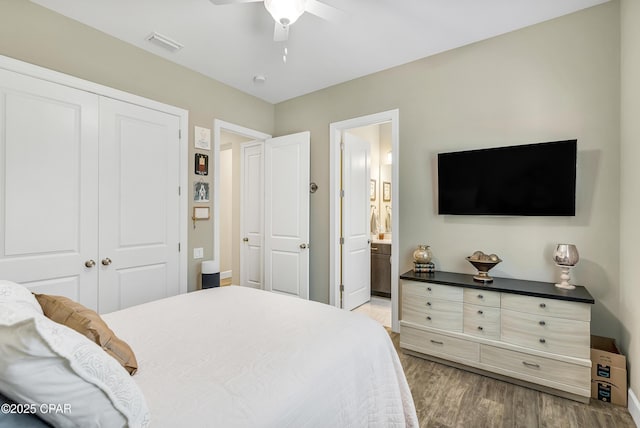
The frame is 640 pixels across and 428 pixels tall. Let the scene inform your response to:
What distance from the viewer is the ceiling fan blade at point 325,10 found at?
74.4 inches

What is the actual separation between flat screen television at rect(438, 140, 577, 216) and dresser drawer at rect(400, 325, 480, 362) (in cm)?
112

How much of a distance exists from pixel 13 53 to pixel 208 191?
1.77 m

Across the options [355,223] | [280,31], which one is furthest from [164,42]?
[355,223]

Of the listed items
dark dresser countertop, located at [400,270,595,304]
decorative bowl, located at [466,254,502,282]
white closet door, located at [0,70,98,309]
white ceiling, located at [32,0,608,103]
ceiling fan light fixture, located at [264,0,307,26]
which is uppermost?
white ceiling, located at [32,0,608,103]

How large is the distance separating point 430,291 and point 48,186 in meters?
3.12

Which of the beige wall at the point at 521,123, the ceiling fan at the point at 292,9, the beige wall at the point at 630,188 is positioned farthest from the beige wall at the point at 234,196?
the beige wall at the point at 630,188

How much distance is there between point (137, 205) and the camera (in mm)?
2746

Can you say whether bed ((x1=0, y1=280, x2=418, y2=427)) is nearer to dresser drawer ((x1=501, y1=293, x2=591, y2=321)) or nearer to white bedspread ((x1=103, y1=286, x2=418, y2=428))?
white bedspread ((x1=103, y1=286, x2=418, y2=428))

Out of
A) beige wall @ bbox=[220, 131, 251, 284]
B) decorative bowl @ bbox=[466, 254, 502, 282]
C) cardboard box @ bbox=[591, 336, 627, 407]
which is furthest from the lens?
beige wall @ bbox=[220, 131, 251, 284]

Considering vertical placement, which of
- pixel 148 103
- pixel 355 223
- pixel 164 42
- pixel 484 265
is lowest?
pixel 484 265

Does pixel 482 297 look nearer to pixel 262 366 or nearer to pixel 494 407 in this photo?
pixel 494 407

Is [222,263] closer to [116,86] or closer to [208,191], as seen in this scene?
[208,191]

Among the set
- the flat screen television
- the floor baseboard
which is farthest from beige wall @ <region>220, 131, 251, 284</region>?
the floor baseboard

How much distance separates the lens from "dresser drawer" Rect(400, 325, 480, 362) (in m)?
2.46
